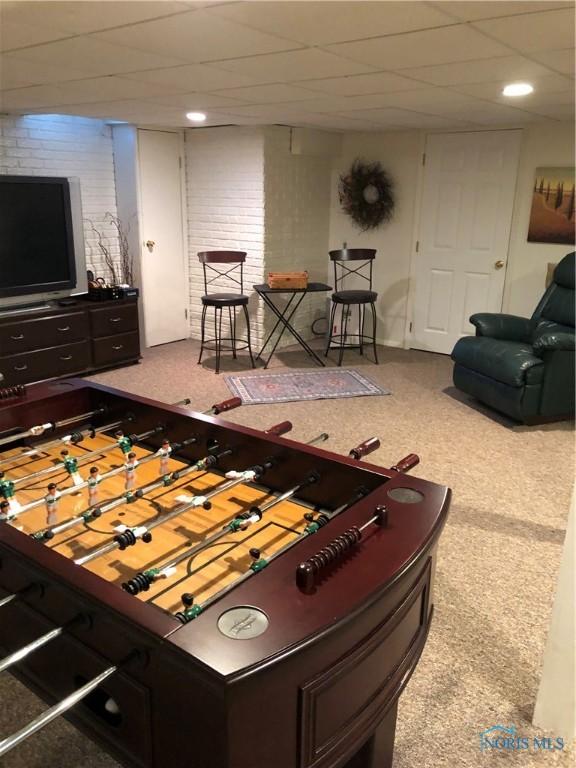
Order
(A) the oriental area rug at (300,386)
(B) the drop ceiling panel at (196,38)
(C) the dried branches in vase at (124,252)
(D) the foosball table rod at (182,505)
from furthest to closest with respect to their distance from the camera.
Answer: (C) the dried branches in vase at (124,252), (A) the oriental area rug at (300,386), (B) the drop ceiling panel at (196,38), (D) the foosball table rod at (182,505)

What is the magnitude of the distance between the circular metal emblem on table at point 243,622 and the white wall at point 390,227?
5.30 m

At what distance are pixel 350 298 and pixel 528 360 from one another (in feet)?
6.08

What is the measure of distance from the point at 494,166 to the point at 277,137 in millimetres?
1934

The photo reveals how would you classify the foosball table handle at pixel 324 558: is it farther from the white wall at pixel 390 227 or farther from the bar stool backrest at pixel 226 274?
the white wall at pixel 390 227

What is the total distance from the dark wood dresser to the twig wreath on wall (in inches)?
93.1

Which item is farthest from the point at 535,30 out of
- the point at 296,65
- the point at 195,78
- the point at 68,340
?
the point at 68,340

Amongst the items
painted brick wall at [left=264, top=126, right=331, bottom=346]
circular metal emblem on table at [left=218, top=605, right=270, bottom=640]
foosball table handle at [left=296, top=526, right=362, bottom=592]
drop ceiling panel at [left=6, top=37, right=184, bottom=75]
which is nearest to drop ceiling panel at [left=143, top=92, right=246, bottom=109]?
drop ceiling panel at [left=6, top=37, right=184, bottom=75]

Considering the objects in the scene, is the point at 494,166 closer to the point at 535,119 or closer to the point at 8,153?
the point at 535,119

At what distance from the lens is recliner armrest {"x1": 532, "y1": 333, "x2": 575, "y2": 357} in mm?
3932

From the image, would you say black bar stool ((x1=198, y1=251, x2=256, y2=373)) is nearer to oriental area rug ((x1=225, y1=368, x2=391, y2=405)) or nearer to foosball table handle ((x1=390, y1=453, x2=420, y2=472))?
oriental area rug ((x1=225, y1=368, x2=391, y2=405))

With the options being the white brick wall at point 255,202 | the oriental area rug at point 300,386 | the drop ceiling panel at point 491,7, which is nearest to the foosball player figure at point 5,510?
the drop ceiling panel at point 491,7

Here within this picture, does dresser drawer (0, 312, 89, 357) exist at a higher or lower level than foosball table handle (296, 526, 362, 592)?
lower

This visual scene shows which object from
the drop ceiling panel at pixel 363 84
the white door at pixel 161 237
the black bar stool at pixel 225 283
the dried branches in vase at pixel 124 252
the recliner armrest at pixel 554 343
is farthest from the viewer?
the dried branches in vase at pixel 124 252

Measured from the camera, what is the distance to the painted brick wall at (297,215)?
5.54m
